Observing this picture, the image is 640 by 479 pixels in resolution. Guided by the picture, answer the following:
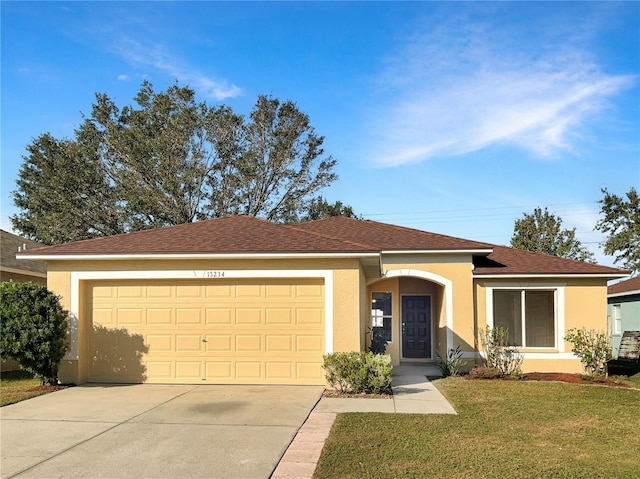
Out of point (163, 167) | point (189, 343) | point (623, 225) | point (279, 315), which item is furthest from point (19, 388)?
→ point (623, 225)

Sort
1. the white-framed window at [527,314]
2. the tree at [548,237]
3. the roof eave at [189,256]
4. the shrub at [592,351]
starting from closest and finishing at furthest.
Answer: the roof eave at [189,256] → the shrub at [592,351] → the white-framed window at [527,314] → the tree at [548,237]

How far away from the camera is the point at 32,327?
11.0 m

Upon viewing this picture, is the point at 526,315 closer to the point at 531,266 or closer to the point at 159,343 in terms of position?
the point at 531,266

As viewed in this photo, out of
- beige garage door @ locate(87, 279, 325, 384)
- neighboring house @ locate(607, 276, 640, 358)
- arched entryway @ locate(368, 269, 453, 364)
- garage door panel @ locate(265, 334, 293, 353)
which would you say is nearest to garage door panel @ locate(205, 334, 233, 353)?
beige garage door @ locate(87, 279, 325, 384)

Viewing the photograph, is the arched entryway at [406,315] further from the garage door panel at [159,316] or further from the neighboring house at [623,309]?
the neighboring house at [623,309]

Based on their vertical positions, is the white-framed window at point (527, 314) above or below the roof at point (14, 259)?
below

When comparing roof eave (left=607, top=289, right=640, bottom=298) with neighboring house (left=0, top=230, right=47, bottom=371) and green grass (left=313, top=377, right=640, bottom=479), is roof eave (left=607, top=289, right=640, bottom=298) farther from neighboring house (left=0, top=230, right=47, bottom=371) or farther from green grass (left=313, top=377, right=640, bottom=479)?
neighboring house (left=0, top=230, right=47, bottom=371)

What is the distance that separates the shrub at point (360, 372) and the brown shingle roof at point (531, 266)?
576 centimetres

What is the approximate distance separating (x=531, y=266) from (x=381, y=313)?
16.3 ft

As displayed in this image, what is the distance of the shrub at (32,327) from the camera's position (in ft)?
35.6

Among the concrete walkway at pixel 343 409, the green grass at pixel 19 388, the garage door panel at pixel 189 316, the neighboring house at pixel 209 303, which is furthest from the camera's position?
the garage door panel at pixel 189 316

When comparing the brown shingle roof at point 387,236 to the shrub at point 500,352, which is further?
the brown shingle roof at point 387,236

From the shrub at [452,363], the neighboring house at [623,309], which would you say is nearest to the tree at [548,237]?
the neighboring house at [623,309]

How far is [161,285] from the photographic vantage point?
12484 millimetres
